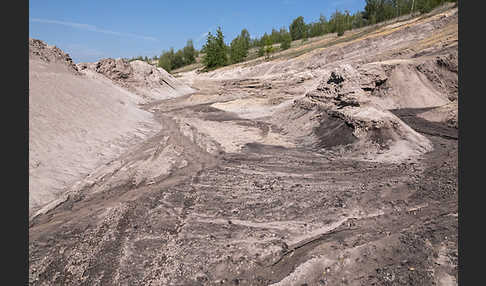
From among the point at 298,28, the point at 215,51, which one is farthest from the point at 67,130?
the point at 298,28

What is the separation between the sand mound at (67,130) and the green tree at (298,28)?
78.1 metres

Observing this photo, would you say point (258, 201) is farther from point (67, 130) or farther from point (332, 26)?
point (332, 26)

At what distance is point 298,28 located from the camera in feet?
266

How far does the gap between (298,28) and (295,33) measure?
1796 mm

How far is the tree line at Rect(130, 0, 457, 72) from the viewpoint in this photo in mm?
51875

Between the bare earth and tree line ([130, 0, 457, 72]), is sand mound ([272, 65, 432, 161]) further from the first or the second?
tree line ([130, 0, 457, 72])

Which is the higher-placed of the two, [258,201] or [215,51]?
[215,51]

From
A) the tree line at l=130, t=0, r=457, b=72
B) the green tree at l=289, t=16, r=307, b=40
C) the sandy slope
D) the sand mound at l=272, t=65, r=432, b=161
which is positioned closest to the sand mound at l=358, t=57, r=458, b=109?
the sand mound at l=272, t=65, r=432, b=161

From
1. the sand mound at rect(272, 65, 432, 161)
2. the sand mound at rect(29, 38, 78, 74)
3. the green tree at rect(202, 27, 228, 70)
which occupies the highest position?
the green tree at rect(202, 27, 228, 70)

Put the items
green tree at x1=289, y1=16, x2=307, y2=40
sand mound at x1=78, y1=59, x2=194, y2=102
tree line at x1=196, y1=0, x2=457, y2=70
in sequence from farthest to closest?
1. green tree at x1=289, y1=16, x2=307, y2=40
2. tree line at x1=196, y1=0, x2=457, y2=70
3. sand mound at x1=78, y1=59, x2=194, y2=102

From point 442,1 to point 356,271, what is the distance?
57370 millimetres

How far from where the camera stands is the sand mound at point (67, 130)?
6.84 metres

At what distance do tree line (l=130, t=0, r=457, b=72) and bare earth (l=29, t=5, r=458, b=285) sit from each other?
4695cm

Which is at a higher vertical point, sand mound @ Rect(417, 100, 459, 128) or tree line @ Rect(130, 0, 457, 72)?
tree line @ Rect(130, 0, 457, 72)
